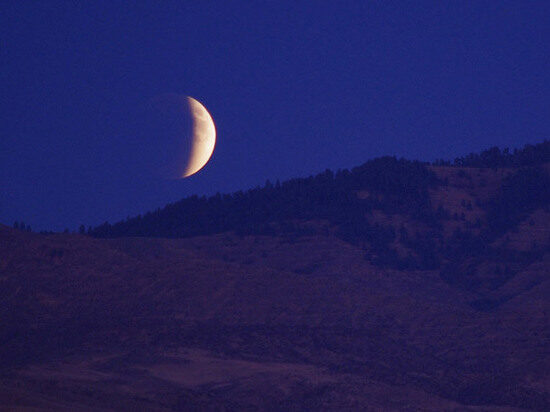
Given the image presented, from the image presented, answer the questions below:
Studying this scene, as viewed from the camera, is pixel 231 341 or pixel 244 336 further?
pixel 244 336

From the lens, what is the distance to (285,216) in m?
54.8

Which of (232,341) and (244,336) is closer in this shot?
(232,341)

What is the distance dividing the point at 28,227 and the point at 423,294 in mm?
19868

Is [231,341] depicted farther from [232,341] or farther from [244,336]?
[244,336]

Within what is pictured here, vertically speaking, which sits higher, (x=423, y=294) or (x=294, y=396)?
(x=423, y=294)

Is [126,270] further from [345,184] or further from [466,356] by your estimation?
[345,184]

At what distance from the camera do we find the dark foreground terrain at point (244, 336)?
23172mm

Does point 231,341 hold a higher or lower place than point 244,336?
lower

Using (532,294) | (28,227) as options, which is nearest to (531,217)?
(532,294)

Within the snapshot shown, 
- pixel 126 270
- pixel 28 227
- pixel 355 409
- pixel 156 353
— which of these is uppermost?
pixel 28 227

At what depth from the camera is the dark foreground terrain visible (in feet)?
76.0

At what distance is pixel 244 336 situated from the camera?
28.5 m

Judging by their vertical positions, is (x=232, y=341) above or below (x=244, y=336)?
below

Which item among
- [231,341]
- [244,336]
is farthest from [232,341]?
[244,336]
